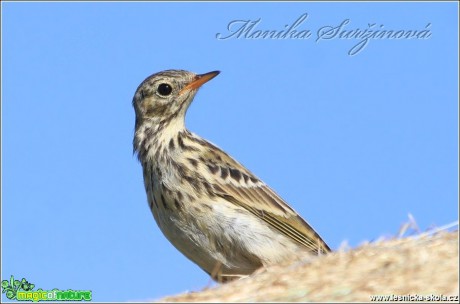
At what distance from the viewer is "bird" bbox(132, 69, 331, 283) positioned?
51.6 feet

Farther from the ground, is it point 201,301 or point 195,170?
point 195,170

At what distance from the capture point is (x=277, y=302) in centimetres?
1244

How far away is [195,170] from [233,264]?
1.59m

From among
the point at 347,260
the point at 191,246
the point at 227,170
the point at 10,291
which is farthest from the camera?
the point at 227,170

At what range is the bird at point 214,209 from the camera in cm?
1573

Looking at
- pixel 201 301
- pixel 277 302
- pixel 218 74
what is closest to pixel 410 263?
pixel 277 302

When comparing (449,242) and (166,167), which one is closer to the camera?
(449,242)

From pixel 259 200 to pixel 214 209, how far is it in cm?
101

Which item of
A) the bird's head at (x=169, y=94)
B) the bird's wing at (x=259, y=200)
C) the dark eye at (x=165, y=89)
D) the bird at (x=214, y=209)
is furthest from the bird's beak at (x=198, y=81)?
the bird's wing at (x=259, y=200)

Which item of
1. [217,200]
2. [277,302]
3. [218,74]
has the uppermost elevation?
[218,74]

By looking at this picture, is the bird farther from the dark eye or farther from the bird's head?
the dark eye

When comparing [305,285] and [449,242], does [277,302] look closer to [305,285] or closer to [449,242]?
[305,285]

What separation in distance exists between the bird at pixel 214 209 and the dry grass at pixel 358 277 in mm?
1582

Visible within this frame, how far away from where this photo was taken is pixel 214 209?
15867 mm
